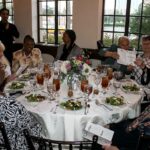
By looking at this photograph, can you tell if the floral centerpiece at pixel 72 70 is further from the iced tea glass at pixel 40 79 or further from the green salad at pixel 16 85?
the green salad at pixel 16 85

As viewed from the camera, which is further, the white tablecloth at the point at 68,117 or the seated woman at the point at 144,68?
the seated woman at the point at 144,68

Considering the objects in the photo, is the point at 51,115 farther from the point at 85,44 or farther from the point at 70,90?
the point at 85,44

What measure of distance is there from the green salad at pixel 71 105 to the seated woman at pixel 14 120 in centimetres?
35

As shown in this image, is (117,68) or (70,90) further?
(117,68)

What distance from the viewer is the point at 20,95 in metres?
2.65

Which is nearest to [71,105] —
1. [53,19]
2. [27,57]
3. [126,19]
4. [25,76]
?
[25,76]

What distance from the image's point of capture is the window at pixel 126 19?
195 inches

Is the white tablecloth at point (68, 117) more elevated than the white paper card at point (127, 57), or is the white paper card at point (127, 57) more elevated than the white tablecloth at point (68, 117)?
the white paper card at point (127, 57)

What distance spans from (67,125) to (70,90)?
51cm

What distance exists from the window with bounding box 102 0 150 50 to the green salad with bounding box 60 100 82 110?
10.4ft

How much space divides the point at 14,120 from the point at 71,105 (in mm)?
580

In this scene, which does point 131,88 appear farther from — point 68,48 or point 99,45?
point 99,45

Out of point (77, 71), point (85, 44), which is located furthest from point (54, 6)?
point (77, 71)

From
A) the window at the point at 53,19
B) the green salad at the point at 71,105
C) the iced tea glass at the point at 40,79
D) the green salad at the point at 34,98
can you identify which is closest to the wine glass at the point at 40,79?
the iced tea glass at the point at 40,79
